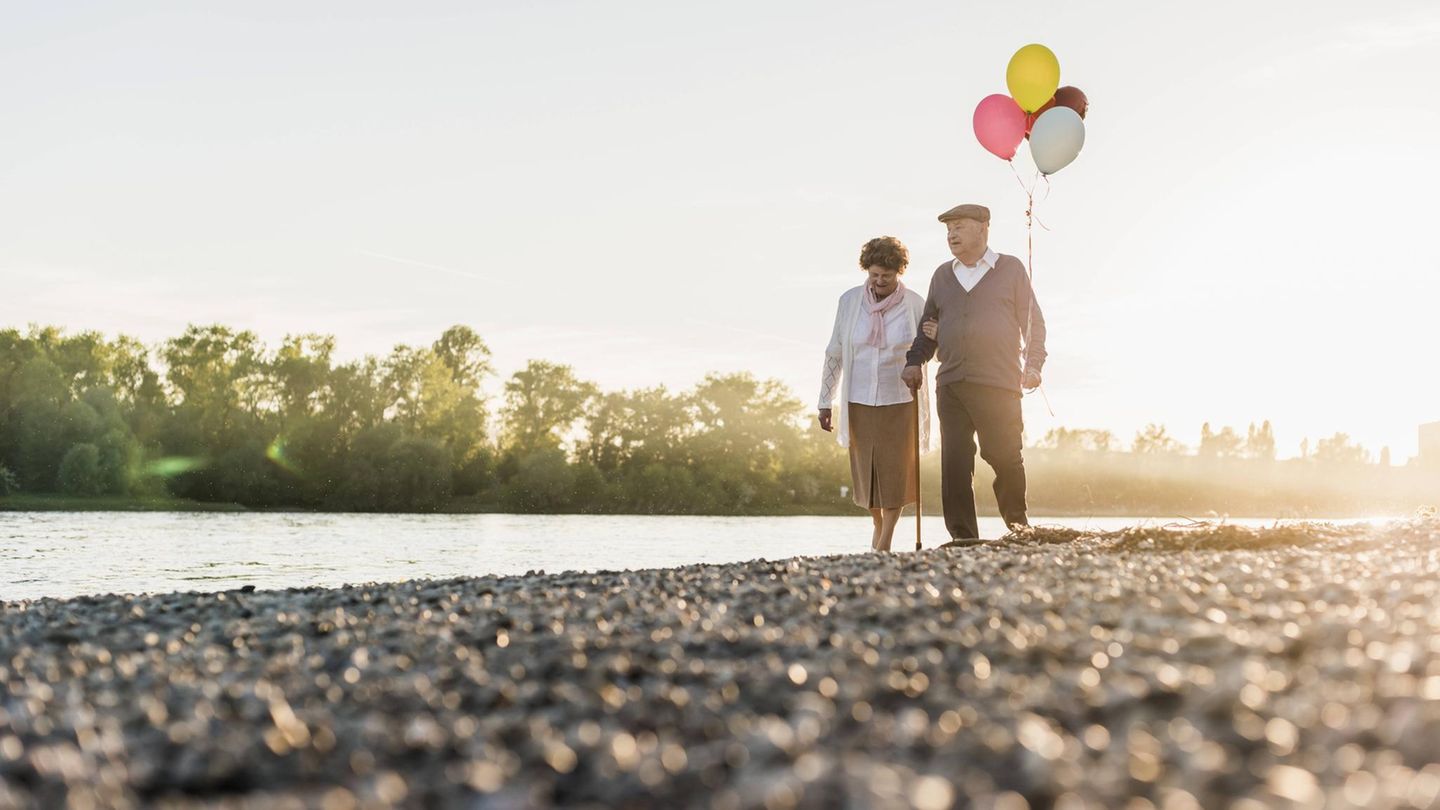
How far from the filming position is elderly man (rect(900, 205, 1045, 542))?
8.02 metres

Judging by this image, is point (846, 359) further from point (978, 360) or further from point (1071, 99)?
point (1071, 99)

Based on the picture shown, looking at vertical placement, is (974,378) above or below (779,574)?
above

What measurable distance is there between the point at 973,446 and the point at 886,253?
1509mm

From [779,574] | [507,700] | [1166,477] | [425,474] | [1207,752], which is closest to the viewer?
[1207,752]

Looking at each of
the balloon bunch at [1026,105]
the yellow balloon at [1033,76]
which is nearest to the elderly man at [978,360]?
the balloon bunch at [1026,105]

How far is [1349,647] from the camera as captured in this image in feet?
10.2

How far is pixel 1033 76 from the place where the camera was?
9555 millimetres

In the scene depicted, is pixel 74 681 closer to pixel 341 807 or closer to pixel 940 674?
pixel 341 807

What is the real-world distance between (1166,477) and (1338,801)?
8044 centimetres

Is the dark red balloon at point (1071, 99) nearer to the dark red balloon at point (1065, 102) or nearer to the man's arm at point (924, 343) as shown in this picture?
the dark red balloon at point (1065, 102)

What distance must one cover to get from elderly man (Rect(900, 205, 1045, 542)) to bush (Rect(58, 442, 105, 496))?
156 feet

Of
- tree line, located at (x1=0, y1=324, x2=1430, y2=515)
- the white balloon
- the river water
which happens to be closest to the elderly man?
the river water

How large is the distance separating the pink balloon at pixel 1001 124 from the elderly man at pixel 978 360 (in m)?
1.73

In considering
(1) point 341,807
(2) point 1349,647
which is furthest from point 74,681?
(2) point 1349,647
